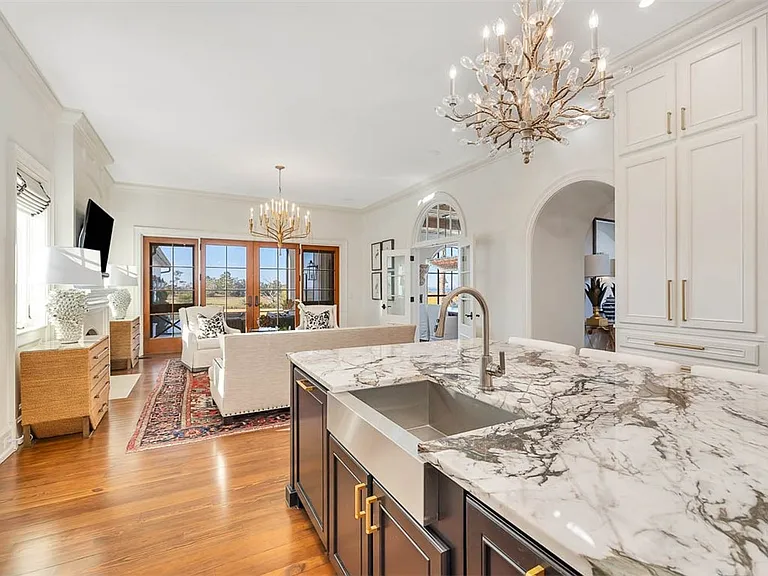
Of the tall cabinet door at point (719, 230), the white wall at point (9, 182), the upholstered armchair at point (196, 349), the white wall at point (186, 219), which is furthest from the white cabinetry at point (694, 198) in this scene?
the white wall at point (186, 219)

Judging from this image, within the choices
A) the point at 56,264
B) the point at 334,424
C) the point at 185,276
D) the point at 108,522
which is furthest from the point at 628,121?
the point at 185,276

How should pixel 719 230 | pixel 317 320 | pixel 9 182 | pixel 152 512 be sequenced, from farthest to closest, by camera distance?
pixel 317 320
pixel 9 182
pixel 719 230
pixel 152 512

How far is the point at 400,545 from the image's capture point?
3.62 feet

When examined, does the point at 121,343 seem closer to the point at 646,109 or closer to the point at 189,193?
the point at 189,193

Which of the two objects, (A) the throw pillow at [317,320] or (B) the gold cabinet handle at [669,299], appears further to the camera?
(A) the throw pillow at [317,320]

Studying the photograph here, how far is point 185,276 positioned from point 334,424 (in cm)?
666

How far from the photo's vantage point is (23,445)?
305 cm

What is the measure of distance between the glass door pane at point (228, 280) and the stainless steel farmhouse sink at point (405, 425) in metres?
6.40

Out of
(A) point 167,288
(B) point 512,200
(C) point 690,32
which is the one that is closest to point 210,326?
(A) point 167,288

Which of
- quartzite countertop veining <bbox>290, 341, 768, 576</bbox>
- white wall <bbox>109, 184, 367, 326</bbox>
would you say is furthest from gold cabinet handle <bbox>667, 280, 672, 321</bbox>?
white wall <bbox>109, 184, 367, 326</bbox>

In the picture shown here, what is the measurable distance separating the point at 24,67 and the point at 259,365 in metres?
2.94

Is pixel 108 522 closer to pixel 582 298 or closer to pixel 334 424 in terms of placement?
pixel 334 424

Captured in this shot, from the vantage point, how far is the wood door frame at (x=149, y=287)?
6.84 meters

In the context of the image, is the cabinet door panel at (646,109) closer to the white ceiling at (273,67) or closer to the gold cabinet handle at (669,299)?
the white ceiling at (273,67)
